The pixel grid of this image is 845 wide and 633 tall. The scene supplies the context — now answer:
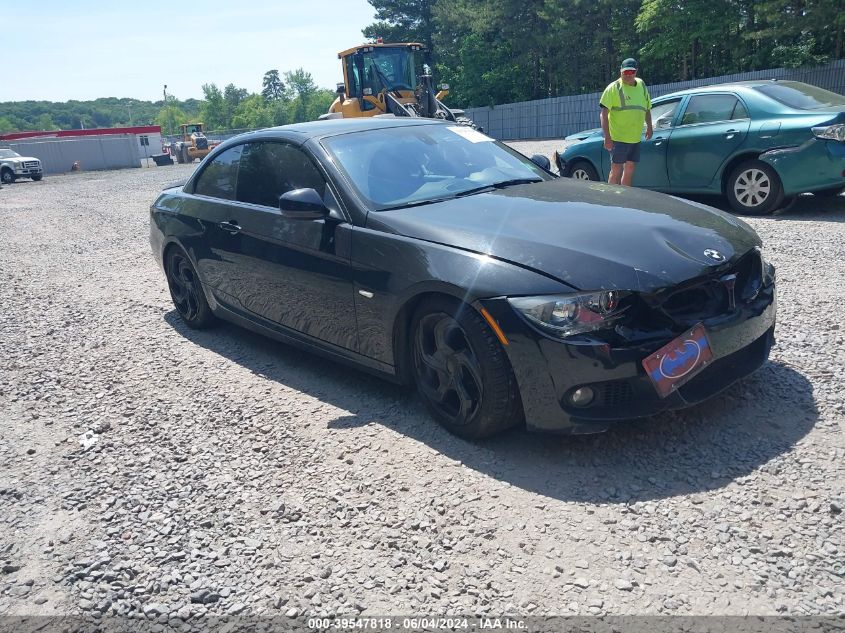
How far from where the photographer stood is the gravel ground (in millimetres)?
2422

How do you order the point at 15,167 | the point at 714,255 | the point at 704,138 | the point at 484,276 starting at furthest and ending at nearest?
1. the point at 15,167
2. the point at 704,138
3. the point at 714,255
4. the point at 484,276

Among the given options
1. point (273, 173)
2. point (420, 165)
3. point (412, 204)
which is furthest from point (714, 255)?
point (273, 173)

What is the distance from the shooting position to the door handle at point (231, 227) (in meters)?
4.70

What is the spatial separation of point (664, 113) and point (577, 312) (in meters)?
7.14

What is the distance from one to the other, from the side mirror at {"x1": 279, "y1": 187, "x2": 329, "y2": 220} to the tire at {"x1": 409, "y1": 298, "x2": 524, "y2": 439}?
0.92 m

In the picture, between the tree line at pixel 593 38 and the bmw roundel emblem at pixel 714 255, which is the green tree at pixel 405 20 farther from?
the bmw roundel emblem at pixel 714 255

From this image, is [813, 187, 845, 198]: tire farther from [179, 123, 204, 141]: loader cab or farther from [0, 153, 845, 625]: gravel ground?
[179, 123, 204, 141]: loader cab

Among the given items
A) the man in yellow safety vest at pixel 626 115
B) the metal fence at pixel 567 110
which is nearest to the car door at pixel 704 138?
the man in yellow safety vest at pixel 626 115

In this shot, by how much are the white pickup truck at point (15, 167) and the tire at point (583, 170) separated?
29100 mm

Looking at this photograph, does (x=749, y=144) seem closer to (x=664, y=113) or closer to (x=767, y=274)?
(x=664, y=113)

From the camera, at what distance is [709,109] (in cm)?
855

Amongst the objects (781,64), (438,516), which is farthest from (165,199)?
(781,64)

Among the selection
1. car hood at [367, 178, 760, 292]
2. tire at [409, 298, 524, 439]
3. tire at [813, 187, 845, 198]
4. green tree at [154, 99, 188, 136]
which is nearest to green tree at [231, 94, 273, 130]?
green tree at [154, 99, 188, 136]

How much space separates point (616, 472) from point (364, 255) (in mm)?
1677
